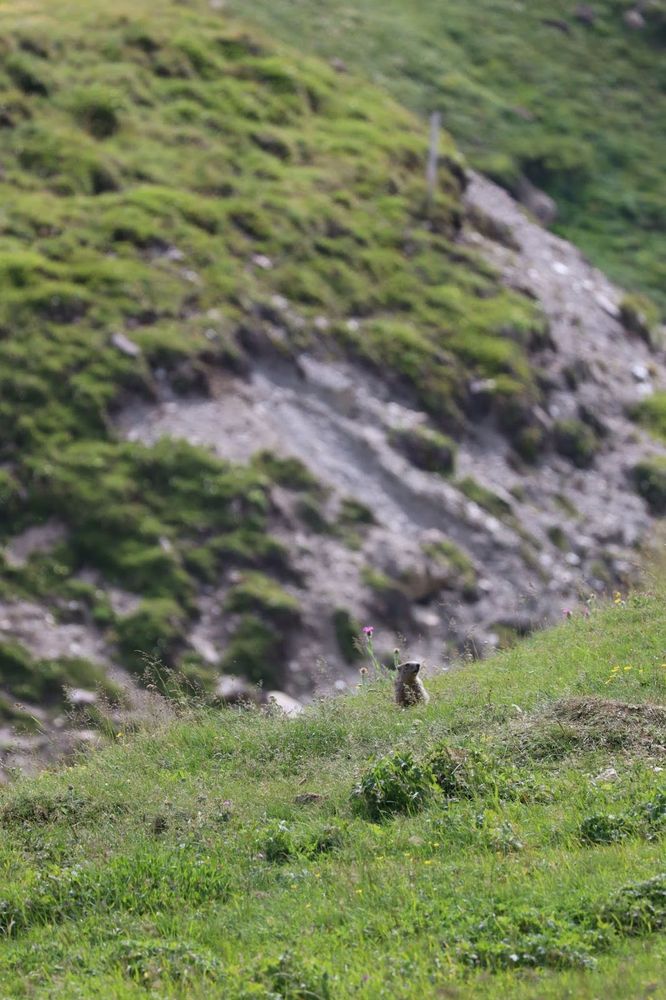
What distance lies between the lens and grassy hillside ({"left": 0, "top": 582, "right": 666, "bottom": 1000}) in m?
5.82

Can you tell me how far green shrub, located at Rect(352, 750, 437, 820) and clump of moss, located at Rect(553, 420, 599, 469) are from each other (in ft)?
56.4

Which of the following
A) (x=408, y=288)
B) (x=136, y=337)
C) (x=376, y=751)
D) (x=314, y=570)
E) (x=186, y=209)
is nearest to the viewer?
(x=376, y=751)

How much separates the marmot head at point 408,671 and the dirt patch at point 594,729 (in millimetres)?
1125

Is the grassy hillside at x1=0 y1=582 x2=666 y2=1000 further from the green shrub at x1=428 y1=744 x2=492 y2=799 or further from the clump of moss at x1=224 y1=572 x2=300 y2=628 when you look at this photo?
the clump of moss at x1=224 y1=572 x2=300 y2=628

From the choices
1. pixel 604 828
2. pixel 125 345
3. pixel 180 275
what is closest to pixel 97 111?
pixel 180 275

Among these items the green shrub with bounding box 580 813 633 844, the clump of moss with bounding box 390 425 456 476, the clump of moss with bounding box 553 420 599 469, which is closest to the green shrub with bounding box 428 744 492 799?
the green shrub with bounding box 580 813 633 844

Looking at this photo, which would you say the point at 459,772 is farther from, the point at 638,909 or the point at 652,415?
the point at 652,415

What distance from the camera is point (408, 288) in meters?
25.1

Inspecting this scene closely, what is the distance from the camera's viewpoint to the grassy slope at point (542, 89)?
34.4 meters

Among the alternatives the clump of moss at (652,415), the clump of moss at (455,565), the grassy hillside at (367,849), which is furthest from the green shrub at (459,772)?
the clump of moss at (652,415)

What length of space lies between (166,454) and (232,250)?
5.86 meters

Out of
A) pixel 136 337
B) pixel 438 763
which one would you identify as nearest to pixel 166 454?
pixel 136 337

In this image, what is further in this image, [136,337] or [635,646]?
Result: [136,337]

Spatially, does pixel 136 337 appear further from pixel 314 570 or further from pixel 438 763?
pixel 438 763
